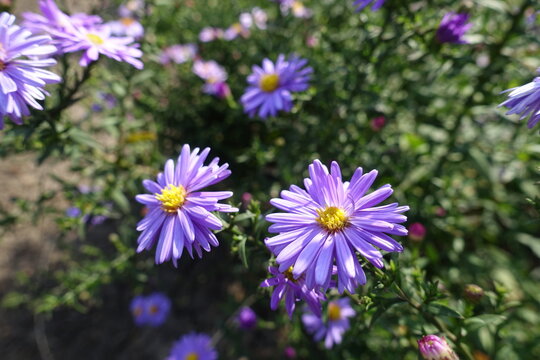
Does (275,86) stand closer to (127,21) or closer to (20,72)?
(20,72)

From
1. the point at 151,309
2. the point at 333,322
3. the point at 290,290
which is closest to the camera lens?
the point at 290,290

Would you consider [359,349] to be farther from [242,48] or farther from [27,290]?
[27,290]

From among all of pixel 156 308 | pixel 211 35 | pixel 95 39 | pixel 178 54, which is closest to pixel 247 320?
pixel 156 308

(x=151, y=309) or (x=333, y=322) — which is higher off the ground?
(x=151, y=309)

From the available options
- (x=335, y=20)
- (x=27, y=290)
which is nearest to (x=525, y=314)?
(x=335, y=20)

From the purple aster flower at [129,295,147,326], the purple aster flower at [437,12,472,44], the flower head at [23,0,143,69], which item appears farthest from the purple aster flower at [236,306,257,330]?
the purple aster flower at [437,12,472,44]

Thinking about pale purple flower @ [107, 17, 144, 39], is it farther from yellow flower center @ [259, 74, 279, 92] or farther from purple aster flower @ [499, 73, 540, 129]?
purple aster flower @ [499, 73, 540, 129]

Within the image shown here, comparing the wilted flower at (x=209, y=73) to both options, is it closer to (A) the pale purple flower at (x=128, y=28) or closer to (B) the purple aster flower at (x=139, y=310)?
(A) the pale purple flower at (x=128, y=28)

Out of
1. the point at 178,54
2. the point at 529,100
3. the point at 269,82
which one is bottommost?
the point at 529,100
